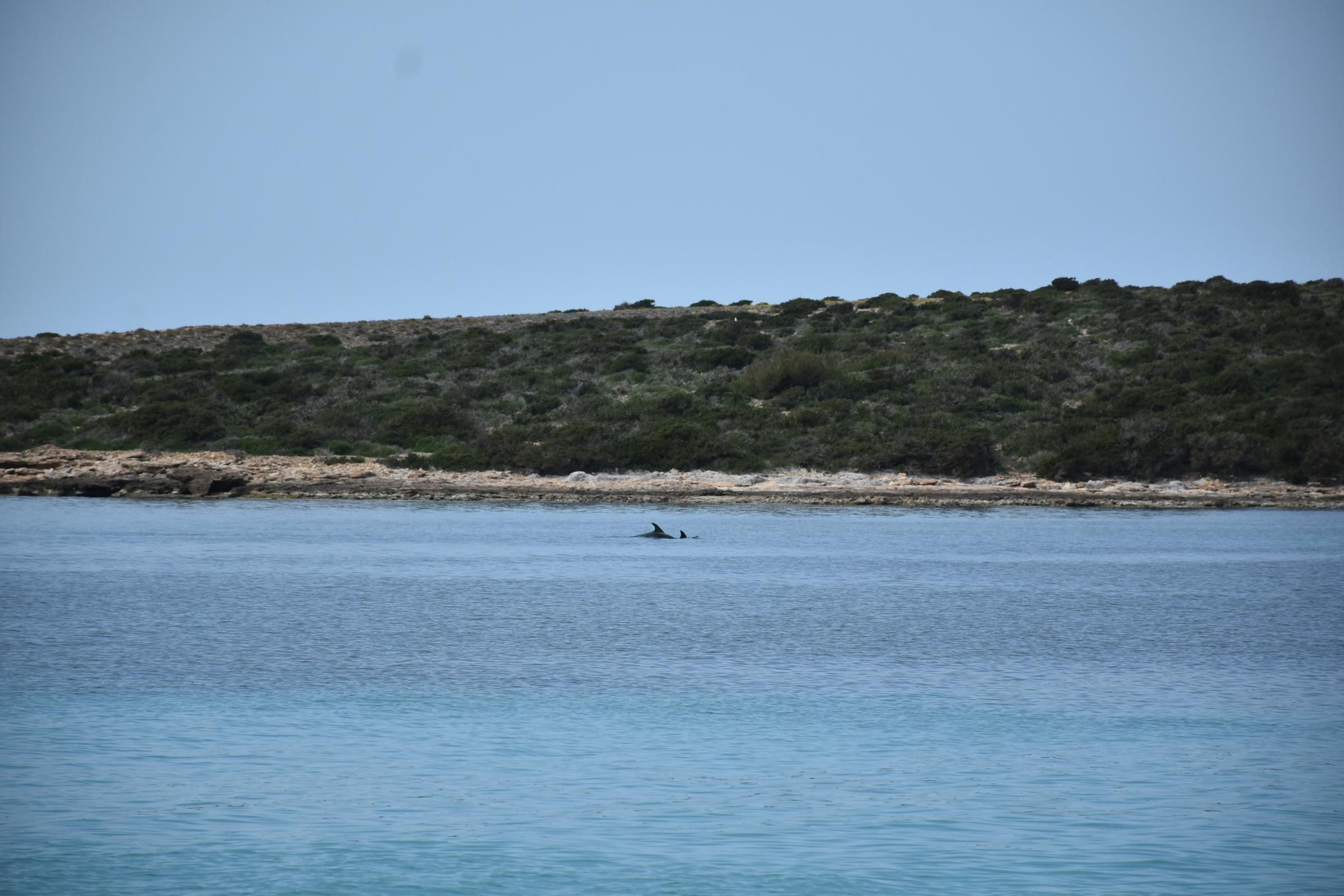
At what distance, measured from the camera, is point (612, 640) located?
18312mm

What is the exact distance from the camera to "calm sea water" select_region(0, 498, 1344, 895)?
9.16 m

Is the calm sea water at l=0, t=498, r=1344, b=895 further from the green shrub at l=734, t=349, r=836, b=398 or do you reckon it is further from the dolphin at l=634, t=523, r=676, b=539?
the green shrub at l=734, t=349, r=836, b=398

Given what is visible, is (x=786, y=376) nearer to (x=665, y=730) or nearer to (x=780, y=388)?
(x=780, y=388)

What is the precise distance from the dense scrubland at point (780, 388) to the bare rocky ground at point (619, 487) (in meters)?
1.55

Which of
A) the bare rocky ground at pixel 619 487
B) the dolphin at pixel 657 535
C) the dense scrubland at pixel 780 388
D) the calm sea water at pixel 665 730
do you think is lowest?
the calm sea water at pixel 665 730

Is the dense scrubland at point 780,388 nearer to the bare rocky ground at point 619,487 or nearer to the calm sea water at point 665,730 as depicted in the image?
the bare rocky ground at point 619,487

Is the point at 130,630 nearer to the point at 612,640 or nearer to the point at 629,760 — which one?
the point at 612,640

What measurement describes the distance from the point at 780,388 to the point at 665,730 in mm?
47050

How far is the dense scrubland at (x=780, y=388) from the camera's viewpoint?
4841cm

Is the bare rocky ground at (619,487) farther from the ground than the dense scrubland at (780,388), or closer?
closer

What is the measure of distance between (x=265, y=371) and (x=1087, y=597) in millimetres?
50701

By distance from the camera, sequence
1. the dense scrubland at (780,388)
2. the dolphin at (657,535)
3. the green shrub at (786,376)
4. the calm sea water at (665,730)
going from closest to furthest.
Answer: the calm sea water at (665,730) < the dolphin at (657,535) < the dense scrubland at (780,388) < the green shrub at (786,376)

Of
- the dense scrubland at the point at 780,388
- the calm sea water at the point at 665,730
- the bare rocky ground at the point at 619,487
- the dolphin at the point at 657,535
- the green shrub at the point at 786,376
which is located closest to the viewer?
the calm sea water at the point at 665,730

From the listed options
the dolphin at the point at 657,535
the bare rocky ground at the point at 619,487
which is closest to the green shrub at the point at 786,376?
the bare rocky ground at the point at 619,487
